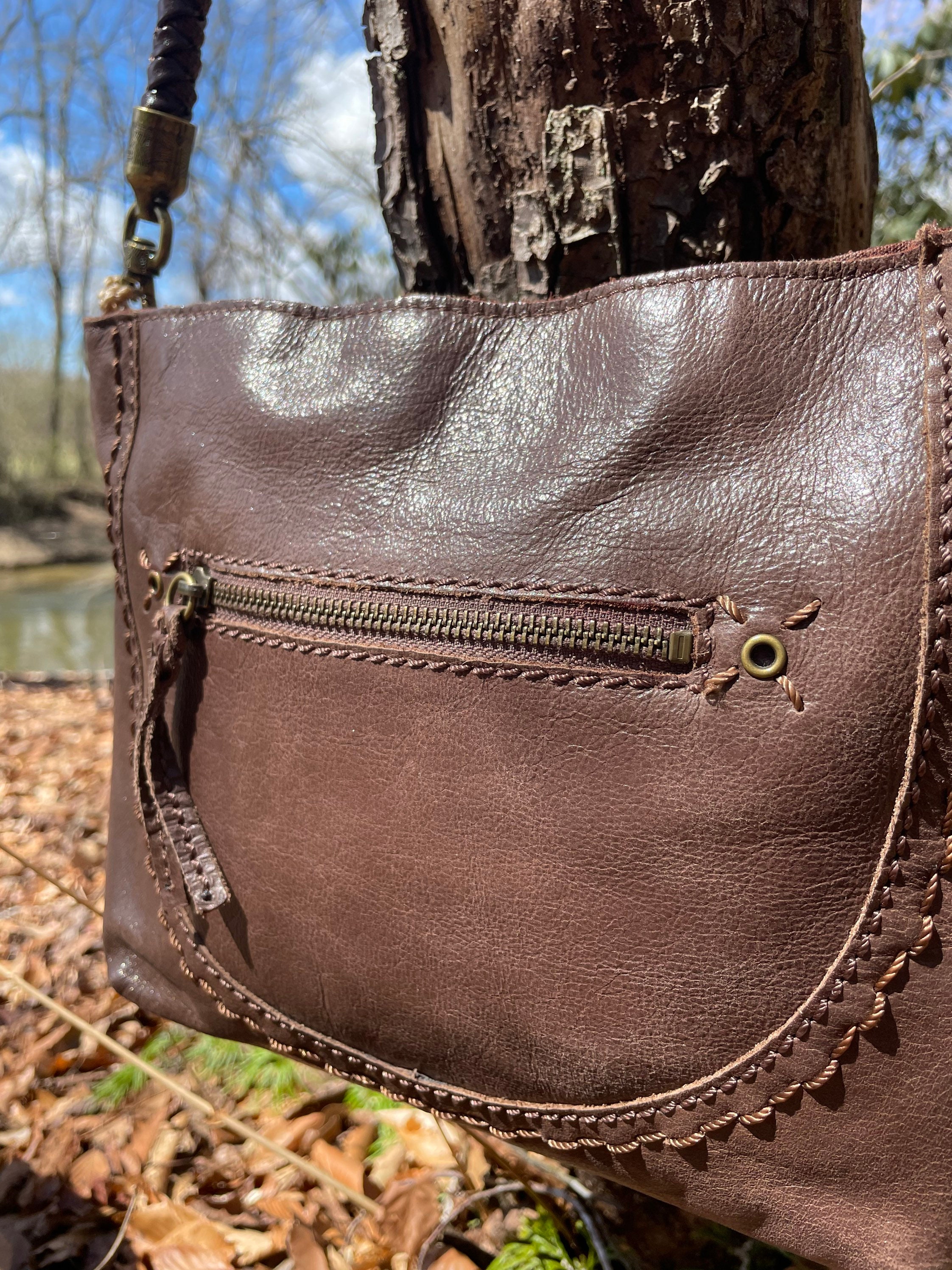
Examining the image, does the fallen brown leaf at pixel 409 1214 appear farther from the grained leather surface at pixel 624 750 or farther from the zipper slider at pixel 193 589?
the zipper slider at pixel 193 589

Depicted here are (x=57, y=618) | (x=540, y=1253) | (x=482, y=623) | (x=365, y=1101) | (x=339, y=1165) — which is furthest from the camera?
(x=57, y=618)

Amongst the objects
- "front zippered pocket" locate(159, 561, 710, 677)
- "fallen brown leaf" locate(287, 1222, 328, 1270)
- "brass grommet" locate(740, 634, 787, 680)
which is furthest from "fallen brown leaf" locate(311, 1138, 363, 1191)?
"brass grommet" locate(740, 634, 787, 680)

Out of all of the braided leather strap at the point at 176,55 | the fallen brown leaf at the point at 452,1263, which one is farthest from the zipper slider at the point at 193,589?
the fallen brown leaf at the point at 452,1263

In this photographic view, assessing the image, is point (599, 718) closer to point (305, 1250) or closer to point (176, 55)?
point (305, 1250)

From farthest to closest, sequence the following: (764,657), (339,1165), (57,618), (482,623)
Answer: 1. (57,618)
2. (339,1165)
3. (482,623)
4. (764,657)

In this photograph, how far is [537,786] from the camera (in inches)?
30.4

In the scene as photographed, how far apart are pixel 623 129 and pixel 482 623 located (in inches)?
24.0

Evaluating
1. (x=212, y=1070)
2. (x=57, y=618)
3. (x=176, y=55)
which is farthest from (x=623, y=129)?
(x=57, y=618)

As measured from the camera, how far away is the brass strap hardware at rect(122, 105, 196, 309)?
1100 millimetres

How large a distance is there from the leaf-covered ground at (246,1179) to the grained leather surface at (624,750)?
0.37 meters

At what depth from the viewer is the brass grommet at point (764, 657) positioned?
2.24ft

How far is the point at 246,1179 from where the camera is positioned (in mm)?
1292

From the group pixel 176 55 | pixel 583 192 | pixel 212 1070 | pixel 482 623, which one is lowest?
pixel 212 1070

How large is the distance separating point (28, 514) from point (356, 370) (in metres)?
16.6
